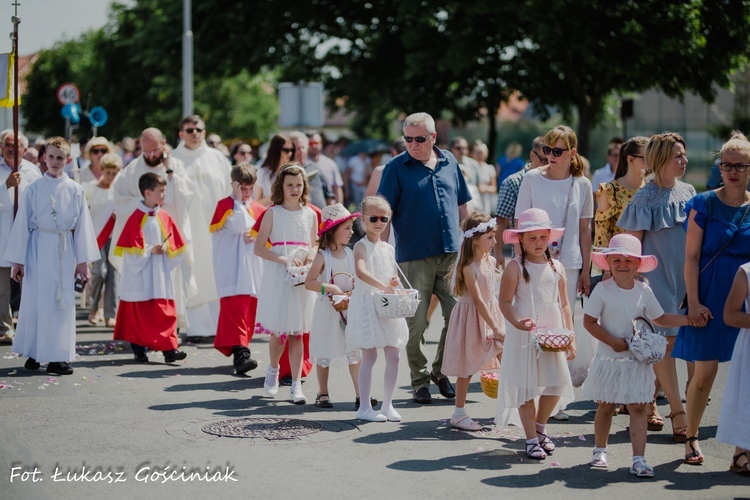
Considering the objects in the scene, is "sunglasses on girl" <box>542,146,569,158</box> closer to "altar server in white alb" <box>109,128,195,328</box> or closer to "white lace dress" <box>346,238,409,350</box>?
"white lace dress" <box>346,238,409,350</box>

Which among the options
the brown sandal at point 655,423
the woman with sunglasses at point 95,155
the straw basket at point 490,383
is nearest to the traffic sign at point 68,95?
the woman with sunglasses at point 95,155

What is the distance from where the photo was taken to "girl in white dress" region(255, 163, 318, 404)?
29.8 ft

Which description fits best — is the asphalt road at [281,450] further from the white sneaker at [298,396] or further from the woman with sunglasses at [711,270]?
the woman with sunglasses at [711,270]

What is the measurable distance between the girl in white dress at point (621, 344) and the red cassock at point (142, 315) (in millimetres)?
5044

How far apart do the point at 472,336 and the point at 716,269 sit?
187cm

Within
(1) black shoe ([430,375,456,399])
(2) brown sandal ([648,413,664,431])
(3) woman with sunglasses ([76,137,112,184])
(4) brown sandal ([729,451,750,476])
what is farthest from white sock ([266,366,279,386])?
(3) woman with sunglasses ([76,137,112,184])

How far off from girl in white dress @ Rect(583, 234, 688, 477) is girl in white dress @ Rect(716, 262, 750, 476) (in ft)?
1.40

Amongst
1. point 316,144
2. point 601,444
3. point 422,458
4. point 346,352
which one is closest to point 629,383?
point 601,444

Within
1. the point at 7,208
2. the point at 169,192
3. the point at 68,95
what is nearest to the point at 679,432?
the point at 169,192

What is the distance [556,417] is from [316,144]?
806 cm

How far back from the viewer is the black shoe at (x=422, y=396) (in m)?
8.92

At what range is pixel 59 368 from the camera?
995 centimetres

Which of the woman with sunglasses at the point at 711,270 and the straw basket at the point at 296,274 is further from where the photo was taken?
the straw basket at the point at 296,274

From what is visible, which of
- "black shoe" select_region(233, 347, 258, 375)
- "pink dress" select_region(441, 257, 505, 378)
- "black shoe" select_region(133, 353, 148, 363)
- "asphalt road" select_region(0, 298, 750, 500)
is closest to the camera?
"asphalt road" select_region(0, 298, 750, 500)
